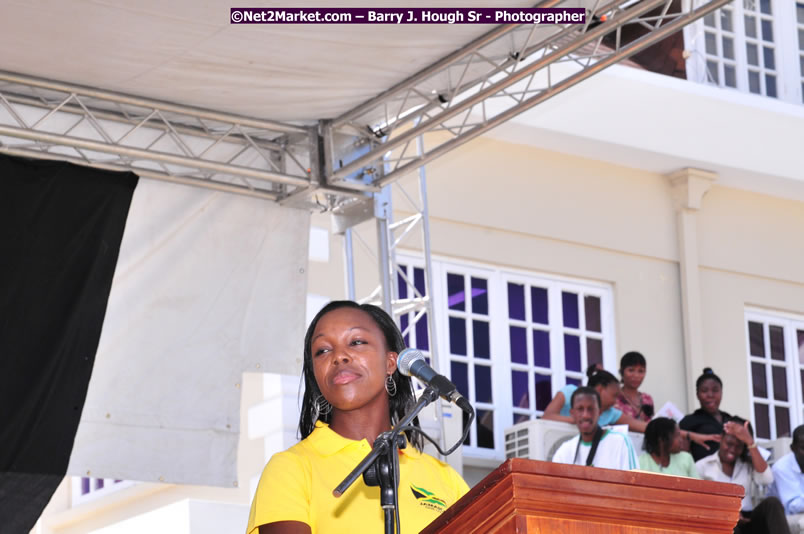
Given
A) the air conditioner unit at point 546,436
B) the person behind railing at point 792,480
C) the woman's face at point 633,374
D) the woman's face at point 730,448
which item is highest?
the woman's face at point 633,374

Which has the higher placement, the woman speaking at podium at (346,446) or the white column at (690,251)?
the white column at (690,251)

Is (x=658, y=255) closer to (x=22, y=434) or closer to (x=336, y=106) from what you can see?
(x=336, y=106)

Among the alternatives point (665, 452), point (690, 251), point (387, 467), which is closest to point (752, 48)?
point (690, 251)

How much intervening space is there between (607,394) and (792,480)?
1.39m

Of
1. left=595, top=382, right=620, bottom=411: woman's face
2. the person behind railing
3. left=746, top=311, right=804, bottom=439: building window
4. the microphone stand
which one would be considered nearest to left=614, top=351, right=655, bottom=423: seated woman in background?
left=595, top=382, right=620, bottom=411: woman's face

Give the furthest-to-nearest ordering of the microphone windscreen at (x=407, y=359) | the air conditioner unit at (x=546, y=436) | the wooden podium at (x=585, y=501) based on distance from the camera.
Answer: the air conditioner unit at (x=546, y=436), the microphone windscreen at (x=407, y=359), the wooden podium at (x=585, y=501)

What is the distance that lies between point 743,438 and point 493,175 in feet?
12.2

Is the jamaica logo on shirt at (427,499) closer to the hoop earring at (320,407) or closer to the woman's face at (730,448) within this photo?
the hoop earring at (320,407)

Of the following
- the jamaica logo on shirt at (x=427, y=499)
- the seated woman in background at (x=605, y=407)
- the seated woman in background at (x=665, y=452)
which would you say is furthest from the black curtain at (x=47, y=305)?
the jamaica logo on shirt at (x=427, y=499)

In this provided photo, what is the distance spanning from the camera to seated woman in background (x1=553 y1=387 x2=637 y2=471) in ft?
24.9

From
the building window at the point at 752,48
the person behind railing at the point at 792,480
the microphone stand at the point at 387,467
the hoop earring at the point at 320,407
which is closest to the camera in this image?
the microphone stand at the point at 387,467

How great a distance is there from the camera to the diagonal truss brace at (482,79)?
6.25 m

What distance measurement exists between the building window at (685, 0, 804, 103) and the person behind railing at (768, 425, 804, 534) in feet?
15.8

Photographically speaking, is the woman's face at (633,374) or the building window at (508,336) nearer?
the woman's face at (633,374)
